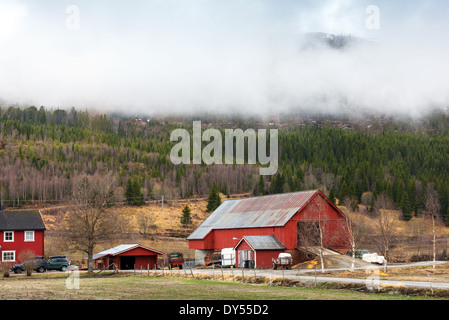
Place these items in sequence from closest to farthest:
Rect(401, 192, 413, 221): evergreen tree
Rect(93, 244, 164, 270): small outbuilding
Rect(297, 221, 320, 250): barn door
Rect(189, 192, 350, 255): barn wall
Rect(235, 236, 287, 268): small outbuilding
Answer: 1. Rect(235, 236, 287, 268): small outbuilding
2. Rect(189, 192, 350, 255): barn wall
3. Rect(297, 221, 320, 250): barn door
4. Rect(93, 244, 164, 270): small outbuilding
5. Rect(401, 192, 413, 221): evergreen tree

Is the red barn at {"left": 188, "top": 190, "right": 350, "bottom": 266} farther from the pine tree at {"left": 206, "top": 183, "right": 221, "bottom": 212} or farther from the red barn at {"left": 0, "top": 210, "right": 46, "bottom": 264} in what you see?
the pine tree at {"left": 206, "top": 183, "right": 221, "bottom": 212}

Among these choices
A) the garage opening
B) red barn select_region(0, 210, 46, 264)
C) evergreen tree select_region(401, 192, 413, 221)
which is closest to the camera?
the garage opening

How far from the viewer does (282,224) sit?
60.3 meters

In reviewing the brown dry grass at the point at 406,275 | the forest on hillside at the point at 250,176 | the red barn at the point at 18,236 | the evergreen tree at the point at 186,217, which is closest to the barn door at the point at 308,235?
the brown dry grass at the point at 406,275

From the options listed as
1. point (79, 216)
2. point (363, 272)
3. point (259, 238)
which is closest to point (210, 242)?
point (259, 238)

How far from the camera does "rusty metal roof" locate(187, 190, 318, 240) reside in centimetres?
6259

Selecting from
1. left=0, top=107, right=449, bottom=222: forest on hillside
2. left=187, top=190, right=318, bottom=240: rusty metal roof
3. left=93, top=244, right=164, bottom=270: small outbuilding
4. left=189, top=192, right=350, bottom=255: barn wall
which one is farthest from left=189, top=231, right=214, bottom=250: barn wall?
left=0, top=107, right=449, bottom=222: forest on hillside

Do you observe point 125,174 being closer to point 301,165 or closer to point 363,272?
point 301,165

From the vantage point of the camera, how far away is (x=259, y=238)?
6053cm

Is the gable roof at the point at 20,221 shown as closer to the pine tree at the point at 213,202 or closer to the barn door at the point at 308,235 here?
the barn door at the point at 308,235

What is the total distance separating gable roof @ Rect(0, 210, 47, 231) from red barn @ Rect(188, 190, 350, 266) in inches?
798
